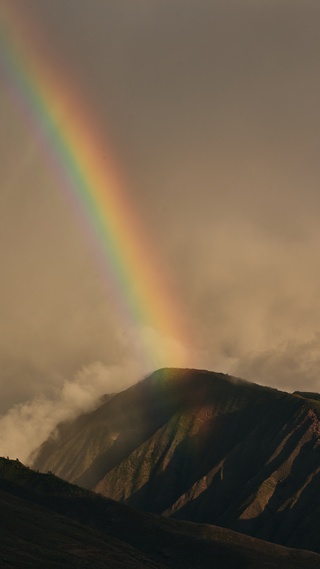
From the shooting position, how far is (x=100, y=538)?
141875mm

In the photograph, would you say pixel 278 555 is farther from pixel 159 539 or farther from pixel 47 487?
pixel 47 487

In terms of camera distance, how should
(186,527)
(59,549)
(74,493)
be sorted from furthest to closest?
(74,493) < (186,527) < (59,549)

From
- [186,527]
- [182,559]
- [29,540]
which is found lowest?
[29,540]

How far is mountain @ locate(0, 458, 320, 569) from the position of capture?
114125 millimetres

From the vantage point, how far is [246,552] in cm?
14638

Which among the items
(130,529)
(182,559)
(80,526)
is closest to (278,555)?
(182,559)

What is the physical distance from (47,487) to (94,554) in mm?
66110

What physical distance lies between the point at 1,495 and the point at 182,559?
43.7 m

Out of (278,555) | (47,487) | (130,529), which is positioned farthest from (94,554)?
(47,487)

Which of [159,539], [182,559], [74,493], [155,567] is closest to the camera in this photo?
[155,567]

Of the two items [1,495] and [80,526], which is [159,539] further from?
[1,495]

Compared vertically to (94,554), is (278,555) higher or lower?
higher

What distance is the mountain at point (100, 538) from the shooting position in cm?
11412

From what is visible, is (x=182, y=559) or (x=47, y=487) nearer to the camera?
(x=182, y=559)
